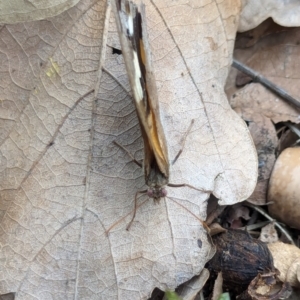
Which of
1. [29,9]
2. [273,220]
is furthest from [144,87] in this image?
[273,220]

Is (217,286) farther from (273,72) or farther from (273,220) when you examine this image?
(273,72)

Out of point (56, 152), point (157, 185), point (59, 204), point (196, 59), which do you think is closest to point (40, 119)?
point (56, 152)

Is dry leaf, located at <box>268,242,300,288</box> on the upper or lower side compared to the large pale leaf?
lower

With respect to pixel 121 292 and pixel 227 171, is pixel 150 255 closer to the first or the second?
pixel 121 292

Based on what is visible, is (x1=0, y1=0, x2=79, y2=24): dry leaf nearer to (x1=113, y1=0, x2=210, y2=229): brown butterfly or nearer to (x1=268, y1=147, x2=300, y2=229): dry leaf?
(x1=113, y1=0, x2=210, y2=229): brown butterfly

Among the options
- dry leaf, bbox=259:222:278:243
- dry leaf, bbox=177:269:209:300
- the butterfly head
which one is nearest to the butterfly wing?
the butterfly head

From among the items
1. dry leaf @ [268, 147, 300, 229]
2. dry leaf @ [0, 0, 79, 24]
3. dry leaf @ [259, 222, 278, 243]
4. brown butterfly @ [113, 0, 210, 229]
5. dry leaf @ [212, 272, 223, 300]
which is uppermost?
dry leaf @ [0, 0, 79, 24]
